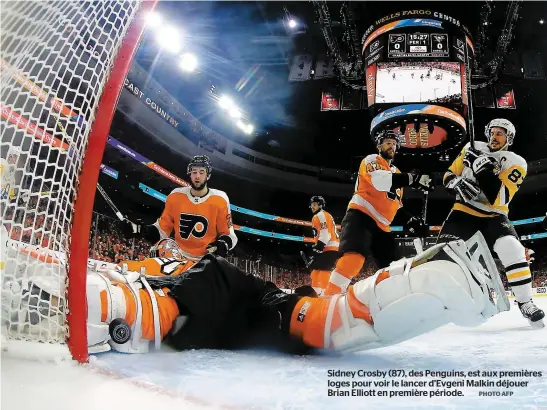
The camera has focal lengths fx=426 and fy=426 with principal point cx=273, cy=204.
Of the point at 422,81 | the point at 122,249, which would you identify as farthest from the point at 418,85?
the point at 122,249

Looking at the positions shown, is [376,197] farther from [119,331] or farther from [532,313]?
[119,331]

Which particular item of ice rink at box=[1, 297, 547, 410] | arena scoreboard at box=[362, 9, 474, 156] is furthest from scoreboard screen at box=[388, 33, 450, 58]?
ice rink at box=[1, 297, 547, 410]

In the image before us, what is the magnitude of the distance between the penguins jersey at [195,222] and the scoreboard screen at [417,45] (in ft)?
5.83

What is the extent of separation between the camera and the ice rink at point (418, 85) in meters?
2.66

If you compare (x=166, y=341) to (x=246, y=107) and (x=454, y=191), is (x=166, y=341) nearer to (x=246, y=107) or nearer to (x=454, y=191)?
(x=454, y=191)

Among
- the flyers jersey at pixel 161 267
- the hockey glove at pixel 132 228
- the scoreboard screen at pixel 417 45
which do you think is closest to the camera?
the flyers jersey at pixel 161 267

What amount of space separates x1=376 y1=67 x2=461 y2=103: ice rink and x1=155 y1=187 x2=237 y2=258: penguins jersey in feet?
5.03

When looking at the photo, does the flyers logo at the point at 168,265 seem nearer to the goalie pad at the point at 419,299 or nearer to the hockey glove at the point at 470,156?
the goalie pad at the point at 419,299

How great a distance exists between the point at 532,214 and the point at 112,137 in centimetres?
360

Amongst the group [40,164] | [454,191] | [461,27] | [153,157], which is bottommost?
[40,164]

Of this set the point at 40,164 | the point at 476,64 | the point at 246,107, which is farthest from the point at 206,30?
the point at 40,164

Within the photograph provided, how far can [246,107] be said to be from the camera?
3.81 metres

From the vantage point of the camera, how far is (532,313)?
1.37m

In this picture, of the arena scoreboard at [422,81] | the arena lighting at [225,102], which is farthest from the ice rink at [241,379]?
the arena lighting at [225,102]
